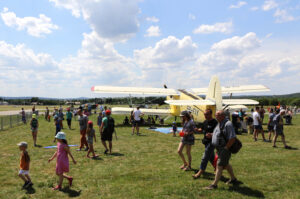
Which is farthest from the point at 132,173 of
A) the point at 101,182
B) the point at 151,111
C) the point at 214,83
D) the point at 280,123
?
the point at 151,111

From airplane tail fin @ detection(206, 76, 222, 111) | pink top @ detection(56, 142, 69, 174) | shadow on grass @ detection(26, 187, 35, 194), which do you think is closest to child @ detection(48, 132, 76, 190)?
Result: pink top @ detection(56, 142, 69, 174)

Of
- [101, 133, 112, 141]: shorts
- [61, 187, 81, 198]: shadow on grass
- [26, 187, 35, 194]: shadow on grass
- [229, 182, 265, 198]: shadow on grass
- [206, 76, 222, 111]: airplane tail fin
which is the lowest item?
[26, 187, 35, 194]: shadow on grass

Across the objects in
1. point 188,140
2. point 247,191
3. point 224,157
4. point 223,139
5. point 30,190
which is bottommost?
point 30,190

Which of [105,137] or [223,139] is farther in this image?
[105,137]

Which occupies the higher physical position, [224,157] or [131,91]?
[131,91]

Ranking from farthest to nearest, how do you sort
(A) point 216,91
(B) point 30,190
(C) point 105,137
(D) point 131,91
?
(D) point 131,91 < (A) point 216,91 < (C) point 105,137 < (B) point 30,190

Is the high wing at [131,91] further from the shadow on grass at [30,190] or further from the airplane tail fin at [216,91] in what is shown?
the shadow on grass at [30,190]

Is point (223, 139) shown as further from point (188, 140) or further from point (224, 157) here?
point (188, 140)

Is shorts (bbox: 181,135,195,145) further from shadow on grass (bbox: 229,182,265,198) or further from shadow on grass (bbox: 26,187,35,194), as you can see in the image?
shadow on grass (bbox: 26,187,35,194)

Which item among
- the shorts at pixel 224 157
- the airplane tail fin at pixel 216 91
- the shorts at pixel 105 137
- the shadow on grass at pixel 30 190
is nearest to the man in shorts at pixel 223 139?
the shorts at pixel 224 157

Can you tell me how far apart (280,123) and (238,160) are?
3244mm

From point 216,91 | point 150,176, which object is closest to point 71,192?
point 150,176

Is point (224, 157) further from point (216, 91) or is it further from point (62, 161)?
point (216, 91)

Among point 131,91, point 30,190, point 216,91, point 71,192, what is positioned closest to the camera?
point 71,192
